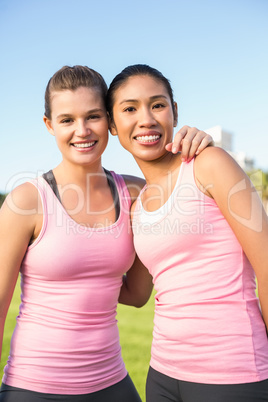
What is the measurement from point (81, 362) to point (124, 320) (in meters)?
5.47

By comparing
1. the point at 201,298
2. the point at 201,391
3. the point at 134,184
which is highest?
the point at 134,184

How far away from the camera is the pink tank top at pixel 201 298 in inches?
64.3

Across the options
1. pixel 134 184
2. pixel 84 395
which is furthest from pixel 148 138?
pixel 84 395

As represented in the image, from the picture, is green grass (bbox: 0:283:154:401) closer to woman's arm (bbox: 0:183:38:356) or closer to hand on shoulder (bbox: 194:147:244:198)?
woman's arm (bbox: 0:183:38:356)

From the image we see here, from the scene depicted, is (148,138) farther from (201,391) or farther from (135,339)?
(135,339)

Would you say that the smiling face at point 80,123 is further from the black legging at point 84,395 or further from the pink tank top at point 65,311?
the black legging at point 84,395

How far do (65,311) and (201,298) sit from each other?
2.21ft

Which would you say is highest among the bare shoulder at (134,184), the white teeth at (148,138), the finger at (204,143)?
the white teeth at (148,138)

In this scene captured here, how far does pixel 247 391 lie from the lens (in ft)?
5.19

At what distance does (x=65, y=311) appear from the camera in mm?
1943

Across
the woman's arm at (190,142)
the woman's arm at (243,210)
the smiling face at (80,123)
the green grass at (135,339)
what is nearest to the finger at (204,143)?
the woman's arm at (190,142)

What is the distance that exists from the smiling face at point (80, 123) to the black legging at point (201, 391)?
3.82 feet

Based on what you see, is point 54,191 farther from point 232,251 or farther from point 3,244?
point 232,251

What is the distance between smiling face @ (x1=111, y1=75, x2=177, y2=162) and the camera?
2090 millimetres
